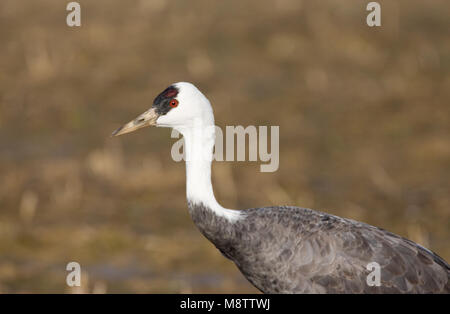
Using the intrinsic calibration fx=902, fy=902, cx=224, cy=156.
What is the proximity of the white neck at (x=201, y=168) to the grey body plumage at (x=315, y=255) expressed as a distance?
0.06 metres

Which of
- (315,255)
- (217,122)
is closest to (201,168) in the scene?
(315,255)

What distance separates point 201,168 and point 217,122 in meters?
9.06

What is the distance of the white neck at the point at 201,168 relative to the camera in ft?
25.4

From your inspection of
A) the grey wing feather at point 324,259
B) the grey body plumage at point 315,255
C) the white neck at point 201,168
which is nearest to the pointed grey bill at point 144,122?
the white neck at point 201,168

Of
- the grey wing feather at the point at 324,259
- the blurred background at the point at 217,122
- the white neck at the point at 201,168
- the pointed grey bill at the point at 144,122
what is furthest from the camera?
the blurred background at the point at 217,122

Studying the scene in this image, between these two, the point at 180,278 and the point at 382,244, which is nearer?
the point at 382,244

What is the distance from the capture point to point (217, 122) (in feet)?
55.0

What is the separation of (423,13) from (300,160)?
23.3ft

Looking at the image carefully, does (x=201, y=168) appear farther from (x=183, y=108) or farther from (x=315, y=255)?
(x=315, y=255)

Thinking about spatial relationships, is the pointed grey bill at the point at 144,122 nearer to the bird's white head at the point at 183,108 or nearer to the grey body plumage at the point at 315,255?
the bird's white head at the point at 183,108

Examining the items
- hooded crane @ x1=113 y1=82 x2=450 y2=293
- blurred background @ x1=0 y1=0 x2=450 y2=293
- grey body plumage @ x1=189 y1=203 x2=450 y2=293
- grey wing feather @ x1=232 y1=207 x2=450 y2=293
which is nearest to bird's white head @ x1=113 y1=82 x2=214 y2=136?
hooded crane @ x1=113 y1=82 x2=450 y2=293

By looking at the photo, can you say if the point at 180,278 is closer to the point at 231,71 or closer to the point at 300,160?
the point at 300,160

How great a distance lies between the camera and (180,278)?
11.8 metres
